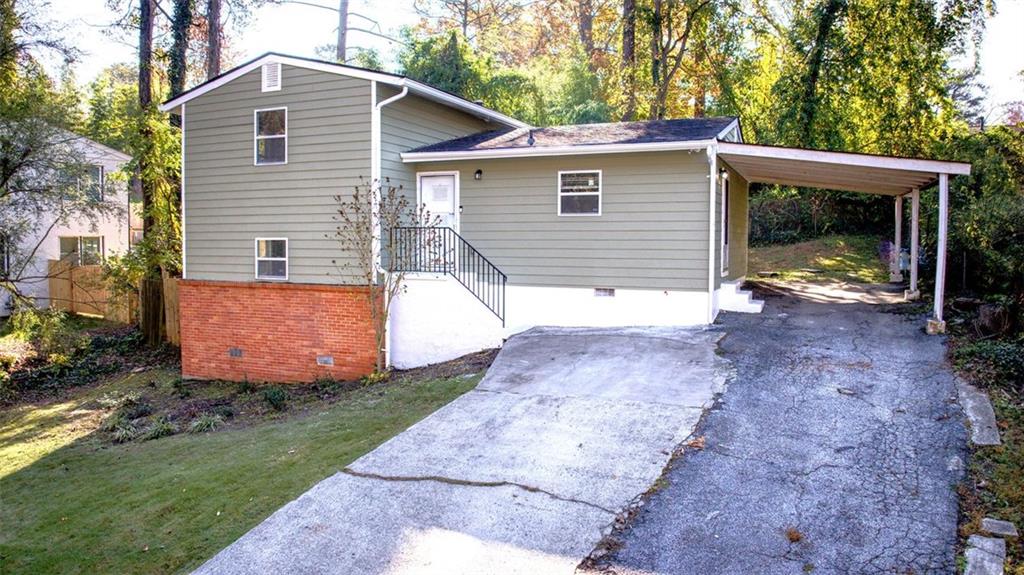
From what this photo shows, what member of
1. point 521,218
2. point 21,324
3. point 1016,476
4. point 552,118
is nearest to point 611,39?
point 552,118

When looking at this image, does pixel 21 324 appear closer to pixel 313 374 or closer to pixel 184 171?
pixel 184 171

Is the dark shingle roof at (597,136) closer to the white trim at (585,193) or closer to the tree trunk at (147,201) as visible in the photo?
the white trim at (585,193)

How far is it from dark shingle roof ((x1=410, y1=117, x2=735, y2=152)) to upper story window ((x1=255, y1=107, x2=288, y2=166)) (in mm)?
2499

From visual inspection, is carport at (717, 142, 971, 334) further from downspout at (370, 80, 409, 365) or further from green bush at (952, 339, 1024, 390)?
downspout at (370, 80, 409, 365)

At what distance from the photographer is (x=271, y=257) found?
13.6 metres

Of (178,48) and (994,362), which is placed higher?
(178,48)

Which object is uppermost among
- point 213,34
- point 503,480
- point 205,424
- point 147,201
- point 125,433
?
point 213,34

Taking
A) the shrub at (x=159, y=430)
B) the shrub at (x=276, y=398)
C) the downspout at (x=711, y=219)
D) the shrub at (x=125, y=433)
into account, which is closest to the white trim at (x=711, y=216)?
the downspout at (x=711, y=219)

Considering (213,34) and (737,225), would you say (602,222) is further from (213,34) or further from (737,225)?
(213,34)

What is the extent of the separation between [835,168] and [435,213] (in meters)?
6.90

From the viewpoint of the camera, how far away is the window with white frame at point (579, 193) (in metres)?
12.0

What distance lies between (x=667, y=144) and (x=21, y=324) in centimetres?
1334

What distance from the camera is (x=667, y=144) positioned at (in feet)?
35.9

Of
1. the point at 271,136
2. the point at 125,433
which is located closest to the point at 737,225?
the point at 271,136
